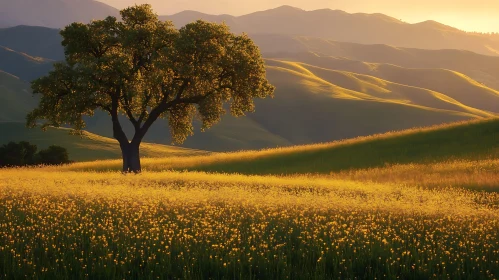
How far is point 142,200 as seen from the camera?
49.3 ft

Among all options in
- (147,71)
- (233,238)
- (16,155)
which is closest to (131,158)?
(147,71)

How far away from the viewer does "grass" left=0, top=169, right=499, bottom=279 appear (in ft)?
30.6

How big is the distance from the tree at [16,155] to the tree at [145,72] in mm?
20480

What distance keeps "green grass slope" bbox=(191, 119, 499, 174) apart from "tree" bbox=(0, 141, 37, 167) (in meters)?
22.2

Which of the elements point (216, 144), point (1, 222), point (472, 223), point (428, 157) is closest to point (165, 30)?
point (428, 157)

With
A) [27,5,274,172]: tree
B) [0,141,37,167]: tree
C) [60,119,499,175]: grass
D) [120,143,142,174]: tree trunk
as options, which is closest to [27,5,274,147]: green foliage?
[27,5,274,172]: tree

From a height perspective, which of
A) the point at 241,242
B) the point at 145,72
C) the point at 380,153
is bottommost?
the point at 241,242

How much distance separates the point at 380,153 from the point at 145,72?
20908mm

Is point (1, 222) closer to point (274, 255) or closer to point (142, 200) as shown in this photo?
point (142, 200)

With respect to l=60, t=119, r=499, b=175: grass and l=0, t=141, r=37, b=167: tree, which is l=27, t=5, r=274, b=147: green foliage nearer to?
l=60, t=119, r=499, b=175: grass

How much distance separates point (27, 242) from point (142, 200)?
469 centimetres

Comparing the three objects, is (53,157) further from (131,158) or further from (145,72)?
(145,72)

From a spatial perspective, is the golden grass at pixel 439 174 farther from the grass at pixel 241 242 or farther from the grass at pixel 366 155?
the grass at pixel 241 242

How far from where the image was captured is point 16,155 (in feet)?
182
